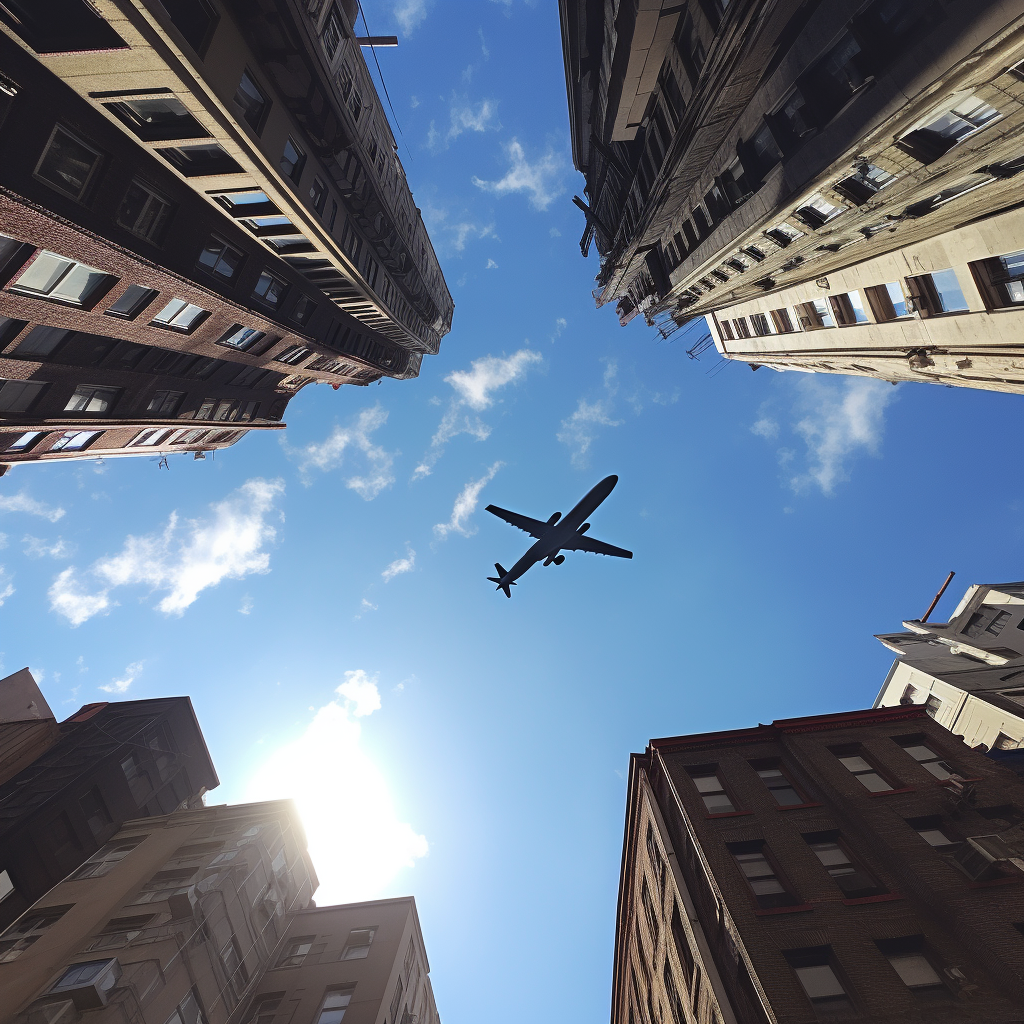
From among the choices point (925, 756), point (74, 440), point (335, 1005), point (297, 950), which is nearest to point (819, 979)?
point (925, 756)

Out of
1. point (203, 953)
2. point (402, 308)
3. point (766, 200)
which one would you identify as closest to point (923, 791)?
point (766, 200)

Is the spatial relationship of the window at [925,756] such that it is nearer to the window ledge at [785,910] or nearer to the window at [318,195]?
the window ledge at [785,910]

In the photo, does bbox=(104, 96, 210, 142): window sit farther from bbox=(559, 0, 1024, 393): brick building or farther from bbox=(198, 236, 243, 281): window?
bbox=(559, 0, 1024, 393): brick building

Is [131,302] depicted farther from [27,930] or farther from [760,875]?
[760,875]

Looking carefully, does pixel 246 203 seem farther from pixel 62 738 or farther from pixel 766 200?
pixel 62 738

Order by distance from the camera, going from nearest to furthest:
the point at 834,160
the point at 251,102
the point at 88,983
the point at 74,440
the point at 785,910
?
the point at 834,160
the point at 785,910
the point at 88,983
the point at 251,102
the point at 74,440
